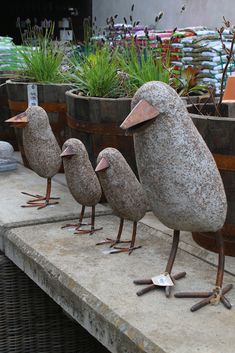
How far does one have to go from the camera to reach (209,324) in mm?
1330

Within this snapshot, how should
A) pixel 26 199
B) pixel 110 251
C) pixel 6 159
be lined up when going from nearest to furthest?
pixel 110 251, pixel 26 199, pixel 6 159

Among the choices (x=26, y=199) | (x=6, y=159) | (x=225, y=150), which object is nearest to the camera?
(x=225, y=150)

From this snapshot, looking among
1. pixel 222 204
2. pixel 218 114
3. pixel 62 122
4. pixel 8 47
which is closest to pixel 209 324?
pixel 222 204

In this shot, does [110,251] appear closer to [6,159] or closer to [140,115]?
[140,115]

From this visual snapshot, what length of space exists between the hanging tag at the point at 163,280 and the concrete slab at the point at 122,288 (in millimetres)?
25

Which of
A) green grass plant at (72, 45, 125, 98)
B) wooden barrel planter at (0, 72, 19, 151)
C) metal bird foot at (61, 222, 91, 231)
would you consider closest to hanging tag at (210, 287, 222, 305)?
metal bird foot at (61, 222, 91, 231)

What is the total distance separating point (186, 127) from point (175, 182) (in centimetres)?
13

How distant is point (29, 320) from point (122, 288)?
2.48 feet

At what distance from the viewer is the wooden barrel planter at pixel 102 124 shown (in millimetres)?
2227

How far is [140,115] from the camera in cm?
135

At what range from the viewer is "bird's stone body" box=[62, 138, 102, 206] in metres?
1.90

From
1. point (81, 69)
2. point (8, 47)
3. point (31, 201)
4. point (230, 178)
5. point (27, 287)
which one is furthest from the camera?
point (8, 47)

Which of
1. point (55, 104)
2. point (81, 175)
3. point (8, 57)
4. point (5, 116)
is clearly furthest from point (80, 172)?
point (8, 57)

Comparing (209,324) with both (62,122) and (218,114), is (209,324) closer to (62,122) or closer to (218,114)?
(218,114)
